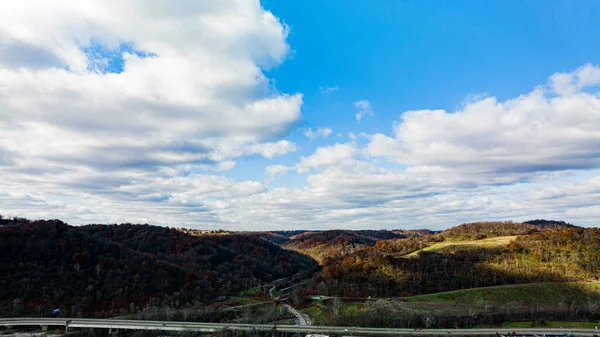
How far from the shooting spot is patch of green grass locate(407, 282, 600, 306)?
407ft

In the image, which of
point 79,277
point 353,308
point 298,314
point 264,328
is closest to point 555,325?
point 353,308

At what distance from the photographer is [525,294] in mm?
129125

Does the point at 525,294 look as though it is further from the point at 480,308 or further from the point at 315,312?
the point at 315,312

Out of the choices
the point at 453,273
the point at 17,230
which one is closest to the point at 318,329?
the point at 453,273

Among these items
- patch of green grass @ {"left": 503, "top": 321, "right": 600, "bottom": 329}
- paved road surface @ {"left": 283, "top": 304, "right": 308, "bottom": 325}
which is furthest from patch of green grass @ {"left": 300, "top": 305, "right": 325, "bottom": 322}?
patch of green grass @ {"left": 503, "top": 321, "right": 600, "bottom": 329}

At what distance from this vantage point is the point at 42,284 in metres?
118

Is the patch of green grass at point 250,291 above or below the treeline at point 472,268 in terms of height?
below

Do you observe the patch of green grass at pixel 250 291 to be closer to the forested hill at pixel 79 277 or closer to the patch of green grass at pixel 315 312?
the forested hill at pixel 79 277

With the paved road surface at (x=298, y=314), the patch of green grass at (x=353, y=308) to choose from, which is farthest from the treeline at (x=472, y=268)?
the paved road surface at (x=298, y=314)

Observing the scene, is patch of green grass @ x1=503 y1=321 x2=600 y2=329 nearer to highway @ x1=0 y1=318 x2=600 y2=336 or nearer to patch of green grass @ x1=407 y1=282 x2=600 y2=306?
highway @ x1=0 y1=318 x2=600 y2=336

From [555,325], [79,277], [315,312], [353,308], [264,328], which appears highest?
[79,277]

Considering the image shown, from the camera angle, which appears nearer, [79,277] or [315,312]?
[315,312]

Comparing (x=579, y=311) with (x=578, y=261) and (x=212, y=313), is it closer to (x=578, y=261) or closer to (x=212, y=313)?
(x=578, y=261)

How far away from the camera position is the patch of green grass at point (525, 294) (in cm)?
12406
